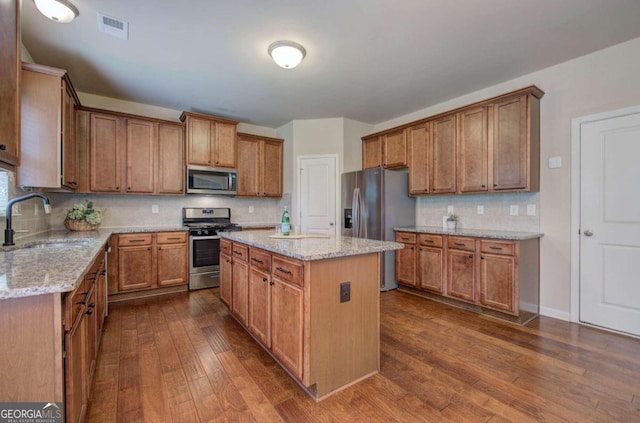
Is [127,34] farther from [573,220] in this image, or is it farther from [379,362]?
[573,220]

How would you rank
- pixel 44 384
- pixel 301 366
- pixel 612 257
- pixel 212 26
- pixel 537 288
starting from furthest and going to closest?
pixel 537 288, pixel 612 257, pixel 212 26, pixel 301 366, pixel 44 384

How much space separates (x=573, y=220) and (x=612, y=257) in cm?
45

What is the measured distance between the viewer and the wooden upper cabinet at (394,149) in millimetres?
4384

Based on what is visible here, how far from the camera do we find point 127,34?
2572mm

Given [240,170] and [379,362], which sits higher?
[240,170]

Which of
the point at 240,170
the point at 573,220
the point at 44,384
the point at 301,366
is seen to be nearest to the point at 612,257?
the point at 573,220

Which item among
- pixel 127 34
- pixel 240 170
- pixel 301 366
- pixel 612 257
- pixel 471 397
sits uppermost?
pixel 127 34

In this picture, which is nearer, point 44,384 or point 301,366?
point 44,384

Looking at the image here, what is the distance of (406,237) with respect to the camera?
404 cm

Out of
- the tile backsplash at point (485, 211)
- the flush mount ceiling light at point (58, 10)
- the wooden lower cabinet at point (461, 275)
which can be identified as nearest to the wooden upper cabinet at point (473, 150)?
the tile backsplash at point (485, 211)

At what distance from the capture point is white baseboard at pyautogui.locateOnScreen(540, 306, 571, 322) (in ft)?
9.92

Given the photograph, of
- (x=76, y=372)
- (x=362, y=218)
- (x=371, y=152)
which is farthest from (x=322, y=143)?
(x=76, y=372)

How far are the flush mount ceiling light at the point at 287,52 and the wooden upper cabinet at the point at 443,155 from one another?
6.91 ft

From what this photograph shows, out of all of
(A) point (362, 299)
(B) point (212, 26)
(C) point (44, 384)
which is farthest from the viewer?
(B) point (212, 26)
